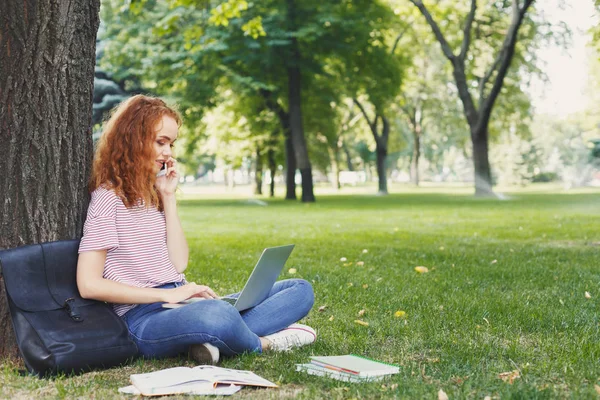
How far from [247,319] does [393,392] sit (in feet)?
4.13

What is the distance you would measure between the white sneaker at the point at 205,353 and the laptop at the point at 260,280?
0.25 m

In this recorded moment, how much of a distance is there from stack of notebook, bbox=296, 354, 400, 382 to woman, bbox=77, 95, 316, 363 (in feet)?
1.63

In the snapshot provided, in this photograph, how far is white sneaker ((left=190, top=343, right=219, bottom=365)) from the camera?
3967mm

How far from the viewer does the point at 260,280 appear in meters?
4.25

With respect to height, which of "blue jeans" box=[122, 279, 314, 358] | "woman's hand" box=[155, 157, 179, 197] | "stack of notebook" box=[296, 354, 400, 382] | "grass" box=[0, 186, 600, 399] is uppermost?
"woman's hand" box=[155, 157, 179, 197]

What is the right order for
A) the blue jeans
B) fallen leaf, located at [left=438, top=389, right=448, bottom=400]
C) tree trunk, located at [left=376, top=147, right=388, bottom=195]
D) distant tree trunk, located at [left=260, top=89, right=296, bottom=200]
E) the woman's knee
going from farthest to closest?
tree trunk, located at [left=376, top=147, right=388, bottom=195] → distant tree trunk, located at [left=260, top=89, right=296, bottom=200] → the woman's knee → the blue jeans → fallen leaf, located at [left=438, top=389, right=448, bottom=400]

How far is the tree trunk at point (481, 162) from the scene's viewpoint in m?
28.3

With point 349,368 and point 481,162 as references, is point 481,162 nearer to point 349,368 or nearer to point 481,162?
point 481,162

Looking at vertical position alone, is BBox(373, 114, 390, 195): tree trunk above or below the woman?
above

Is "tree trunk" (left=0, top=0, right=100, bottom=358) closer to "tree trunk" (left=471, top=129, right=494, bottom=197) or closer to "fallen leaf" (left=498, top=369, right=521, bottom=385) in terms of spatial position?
"fallen leaf" (left=498, top=369, right=521, bottom=385)

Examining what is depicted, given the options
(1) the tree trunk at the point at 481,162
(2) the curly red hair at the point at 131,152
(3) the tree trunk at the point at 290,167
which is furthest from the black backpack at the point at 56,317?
(3) the tree trunk at the point at 290,167

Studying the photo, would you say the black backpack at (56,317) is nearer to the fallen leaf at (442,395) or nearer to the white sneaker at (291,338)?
the white sneaker at (291,338)

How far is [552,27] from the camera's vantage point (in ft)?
104

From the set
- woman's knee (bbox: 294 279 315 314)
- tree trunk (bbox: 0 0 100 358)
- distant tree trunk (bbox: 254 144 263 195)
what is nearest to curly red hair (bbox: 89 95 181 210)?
tree trunk (bbox: 0 0 100 358)
